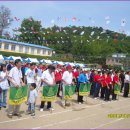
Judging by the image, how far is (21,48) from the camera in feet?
202

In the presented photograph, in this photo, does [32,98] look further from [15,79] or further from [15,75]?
[15,75]

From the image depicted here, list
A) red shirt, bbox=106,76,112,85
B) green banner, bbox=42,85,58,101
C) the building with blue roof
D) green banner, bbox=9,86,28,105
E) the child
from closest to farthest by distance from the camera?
green banner, bbox=9,86,28,105 → the child → green banner, bbox=42,85,58,101 → red shirt, bbox=106,76,112,85 → the building with blue roof

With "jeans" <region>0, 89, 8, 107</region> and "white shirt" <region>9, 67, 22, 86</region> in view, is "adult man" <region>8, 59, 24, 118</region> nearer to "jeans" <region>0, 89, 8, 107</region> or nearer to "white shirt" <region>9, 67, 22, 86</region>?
"white shirt" <region>9, 67, 22, 86</region>

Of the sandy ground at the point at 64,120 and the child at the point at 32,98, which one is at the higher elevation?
the child at the point at 32,98

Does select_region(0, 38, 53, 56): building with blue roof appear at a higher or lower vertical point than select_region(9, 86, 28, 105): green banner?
higher

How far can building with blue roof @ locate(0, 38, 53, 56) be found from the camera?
5712cm

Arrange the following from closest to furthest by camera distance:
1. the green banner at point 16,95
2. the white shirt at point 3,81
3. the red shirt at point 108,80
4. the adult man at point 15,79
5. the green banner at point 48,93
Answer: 1. the green banner at point 16,95
2. the adult man at point 15,79
3. the white shirt at point 3,81
4. the green banner at point 48,93
5. the red shirt at point 108,80

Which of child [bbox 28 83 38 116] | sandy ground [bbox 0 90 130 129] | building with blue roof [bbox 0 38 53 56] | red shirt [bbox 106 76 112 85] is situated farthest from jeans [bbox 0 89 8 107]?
building with blue roof [bbox 0 38 53 56]

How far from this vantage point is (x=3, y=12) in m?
71.2

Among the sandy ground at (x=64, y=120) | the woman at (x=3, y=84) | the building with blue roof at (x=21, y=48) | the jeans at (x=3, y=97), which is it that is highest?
the building with blue roof at (x=21, y=48)

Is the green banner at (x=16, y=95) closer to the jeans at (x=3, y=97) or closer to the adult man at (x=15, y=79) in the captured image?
the adult man at (x=15, y=79)

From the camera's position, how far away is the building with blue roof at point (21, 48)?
57.1 metres

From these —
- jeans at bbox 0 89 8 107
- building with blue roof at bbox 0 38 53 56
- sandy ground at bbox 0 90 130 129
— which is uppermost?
building with blue roof at bbox 0 38 53 56

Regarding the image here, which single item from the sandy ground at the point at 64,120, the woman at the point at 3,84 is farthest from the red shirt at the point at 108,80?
the woman at the point at 3,84
